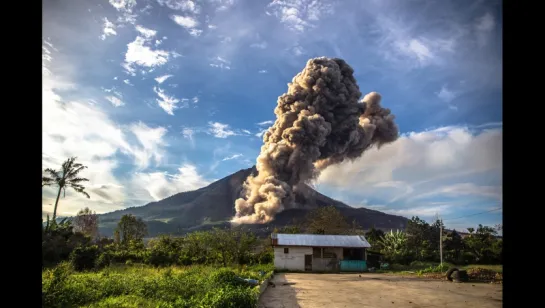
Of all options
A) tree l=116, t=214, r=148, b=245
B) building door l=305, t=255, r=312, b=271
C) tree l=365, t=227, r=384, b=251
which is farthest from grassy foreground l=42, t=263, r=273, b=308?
tree l=116, t=214, r=148, b=245

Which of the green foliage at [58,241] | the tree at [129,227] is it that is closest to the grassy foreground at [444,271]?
the green foliage at [58,241]

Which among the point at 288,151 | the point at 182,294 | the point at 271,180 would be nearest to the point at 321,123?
the point at 288,151

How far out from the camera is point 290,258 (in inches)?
1024

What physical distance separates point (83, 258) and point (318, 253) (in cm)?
1495

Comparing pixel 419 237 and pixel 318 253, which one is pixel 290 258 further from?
pixel 419 237

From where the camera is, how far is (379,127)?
55906 mm

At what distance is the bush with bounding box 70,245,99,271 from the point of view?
17.3m

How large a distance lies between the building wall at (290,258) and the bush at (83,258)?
37.7ft

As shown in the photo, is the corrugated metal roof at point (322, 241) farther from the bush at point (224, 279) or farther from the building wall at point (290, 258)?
the bush at point (224, 279)

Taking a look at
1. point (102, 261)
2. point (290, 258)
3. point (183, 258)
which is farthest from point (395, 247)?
point (102, 261)

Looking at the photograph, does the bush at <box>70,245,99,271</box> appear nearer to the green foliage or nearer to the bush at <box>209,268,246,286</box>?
the green foliage

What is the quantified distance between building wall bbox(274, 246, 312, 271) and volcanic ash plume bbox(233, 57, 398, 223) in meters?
23.7

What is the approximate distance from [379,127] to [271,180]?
16.9 meters
